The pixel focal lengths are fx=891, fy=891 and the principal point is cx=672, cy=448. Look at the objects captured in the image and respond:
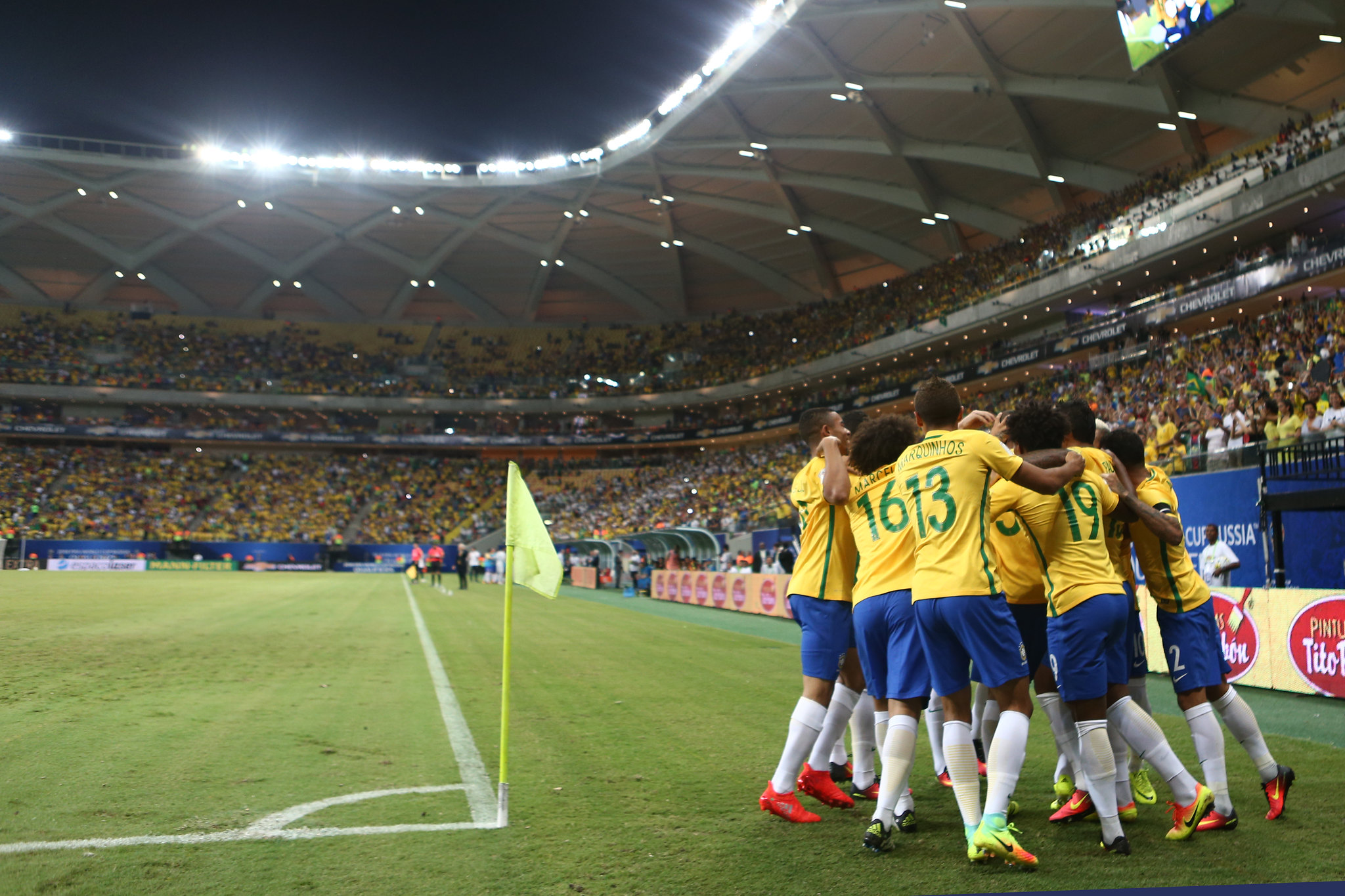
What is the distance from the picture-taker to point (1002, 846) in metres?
3.91

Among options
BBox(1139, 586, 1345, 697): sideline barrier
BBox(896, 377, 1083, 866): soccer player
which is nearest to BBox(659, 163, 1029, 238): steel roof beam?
BBox(1139, 586, 1345, 697): sideline barrier

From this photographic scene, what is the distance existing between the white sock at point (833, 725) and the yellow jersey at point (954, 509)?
39.5 inches

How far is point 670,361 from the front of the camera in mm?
64375

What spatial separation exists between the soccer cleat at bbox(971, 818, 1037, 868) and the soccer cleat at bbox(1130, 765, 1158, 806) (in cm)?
165

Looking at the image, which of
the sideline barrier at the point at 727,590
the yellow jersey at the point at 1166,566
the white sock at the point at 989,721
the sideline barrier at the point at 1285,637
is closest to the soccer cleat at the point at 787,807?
the white sock at the point at 989,721

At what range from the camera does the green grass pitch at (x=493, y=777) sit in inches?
150

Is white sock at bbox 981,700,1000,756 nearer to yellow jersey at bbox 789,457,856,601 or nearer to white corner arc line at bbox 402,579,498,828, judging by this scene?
yellow jersey at bbox 789,457,856,601

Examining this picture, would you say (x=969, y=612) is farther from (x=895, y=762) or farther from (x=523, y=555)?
(x=523, y=555)

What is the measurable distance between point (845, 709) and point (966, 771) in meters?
1.06

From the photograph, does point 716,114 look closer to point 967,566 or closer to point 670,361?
point 670,361

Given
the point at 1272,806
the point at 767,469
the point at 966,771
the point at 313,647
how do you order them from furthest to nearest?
the point at 767,469 → the point at 313,647 → the point at 1272,806 → the point at 966,771

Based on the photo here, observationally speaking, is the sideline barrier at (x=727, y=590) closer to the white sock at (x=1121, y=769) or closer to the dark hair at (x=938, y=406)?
the white sock at (x=1121, y=769)

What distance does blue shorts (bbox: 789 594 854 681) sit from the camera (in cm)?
489

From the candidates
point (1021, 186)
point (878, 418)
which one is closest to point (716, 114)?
point (1021, 186)
